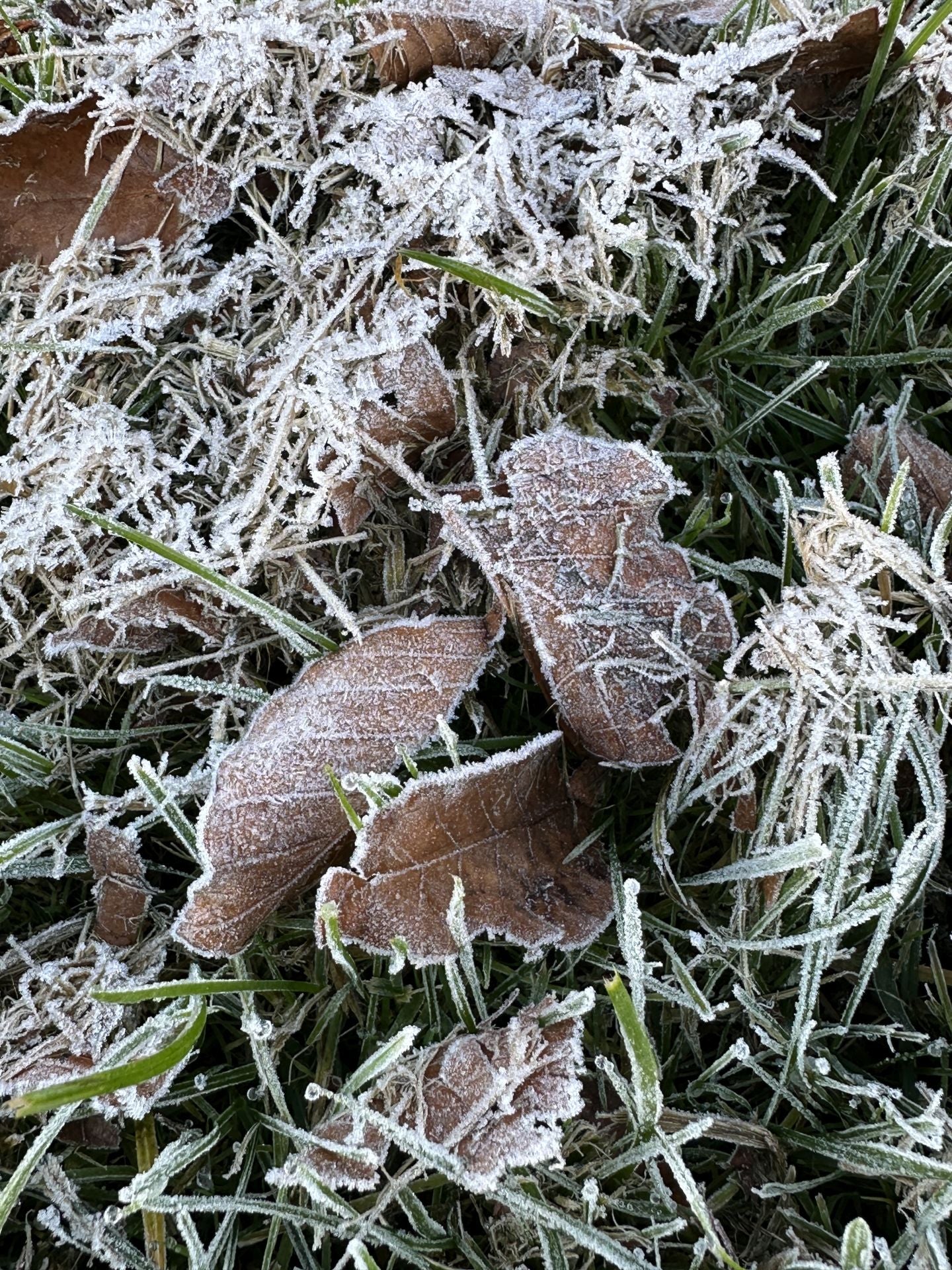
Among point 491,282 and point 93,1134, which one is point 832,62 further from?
point 93,1134

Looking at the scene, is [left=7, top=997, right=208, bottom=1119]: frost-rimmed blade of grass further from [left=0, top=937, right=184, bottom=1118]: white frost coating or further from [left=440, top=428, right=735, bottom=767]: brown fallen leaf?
[left=440, top=428, right=735, bottom=767]: brown fallen leaf

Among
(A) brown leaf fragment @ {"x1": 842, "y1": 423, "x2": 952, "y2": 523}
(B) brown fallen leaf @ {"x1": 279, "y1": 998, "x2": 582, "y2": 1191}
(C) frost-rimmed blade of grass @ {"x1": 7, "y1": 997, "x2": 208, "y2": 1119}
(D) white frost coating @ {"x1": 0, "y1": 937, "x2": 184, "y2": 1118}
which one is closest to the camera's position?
(C) frost-rimmed blade of grass @ {"x1": 7, "y1": 997, "x2": 208, "y2": 1119}

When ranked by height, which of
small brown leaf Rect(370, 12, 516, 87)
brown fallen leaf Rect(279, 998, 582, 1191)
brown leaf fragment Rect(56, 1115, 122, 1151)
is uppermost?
small brown leaf Rect(370, 12, 516, 87)

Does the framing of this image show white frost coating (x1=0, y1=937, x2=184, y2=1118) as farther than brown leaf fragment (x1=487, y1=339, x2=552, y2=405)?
No

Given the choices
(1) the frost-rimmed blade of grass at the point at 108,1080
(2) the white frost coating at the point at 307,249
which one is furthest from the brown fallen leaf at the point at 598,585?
(1) the frost-rimmed blade of grass at the point at 108,1080

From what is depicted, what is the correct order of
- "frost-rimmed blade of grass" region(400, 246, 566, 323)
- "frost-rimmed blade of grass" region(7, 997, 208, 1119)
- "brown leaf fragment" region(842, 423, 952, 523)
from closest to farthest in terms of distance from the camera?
"frost-rimmed blade of grass" region(7, 997, 208, 1119) → "frost-rimmed blade of grass" region(400, 246, 566, 323) → "brown leaf fragment" region(842, 423, 952, 523)

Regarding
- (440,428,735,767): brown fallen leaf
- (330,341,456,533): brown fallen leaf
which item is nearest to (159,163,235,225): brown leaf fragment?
(330,341,456,533): brown fallen leaf

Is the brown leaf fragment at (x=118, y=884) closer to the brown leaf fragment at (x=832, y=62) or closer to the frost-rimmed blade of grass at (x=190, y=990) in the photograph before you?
the frost-rimmed blade of grass at (x=190, y=990)

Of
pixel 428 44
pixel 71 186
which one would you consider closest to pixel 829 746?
pixel 428 44
